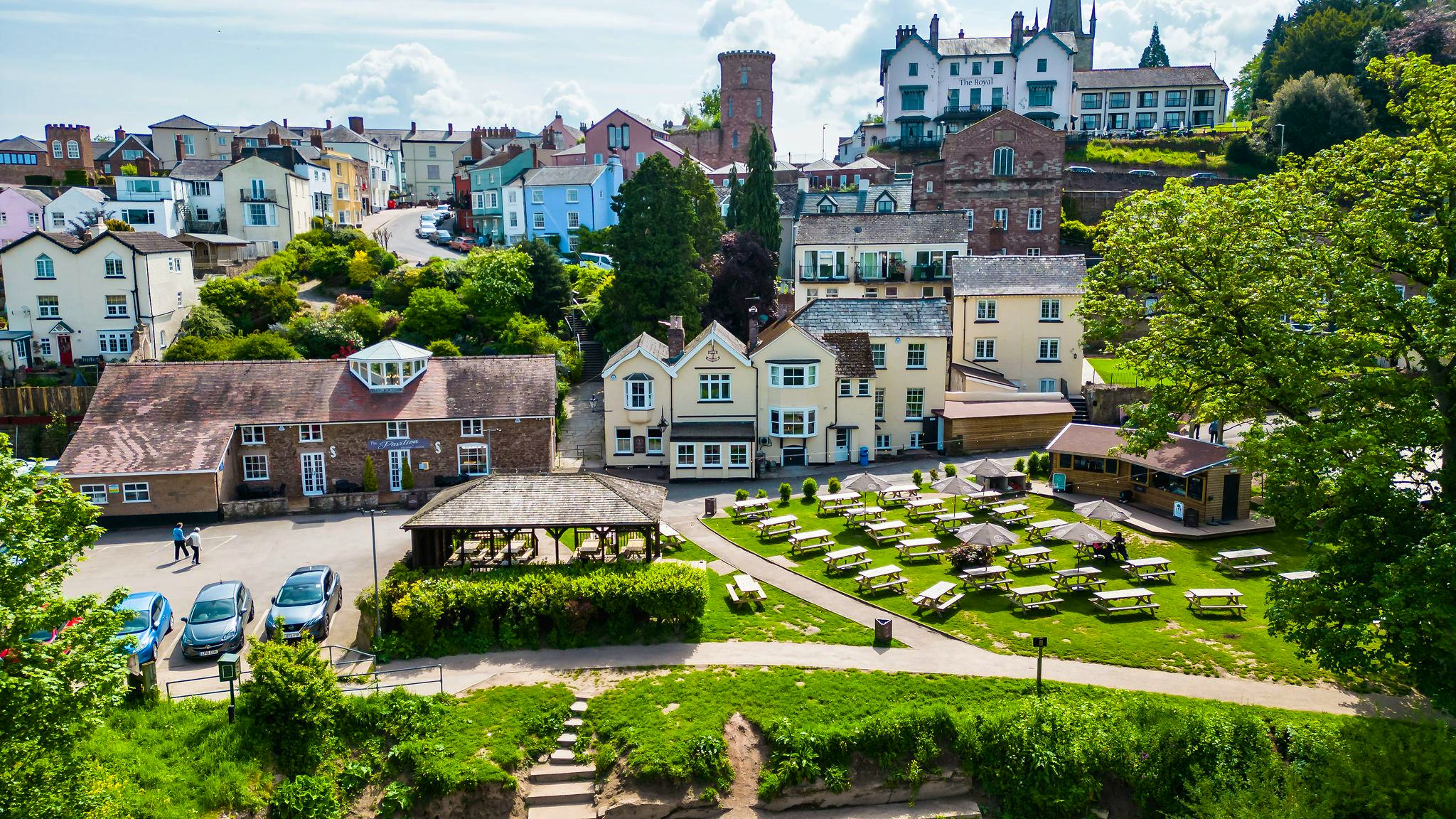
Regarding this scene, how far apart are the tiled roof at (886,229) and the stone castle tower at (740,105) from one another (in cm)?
3519

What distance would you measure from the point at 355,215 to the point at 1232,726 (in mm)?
81985

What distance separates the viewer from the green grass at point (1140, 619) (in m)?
25.4

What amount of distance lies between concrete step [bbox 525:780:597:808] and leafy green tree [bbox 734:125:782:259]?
47.2 meters

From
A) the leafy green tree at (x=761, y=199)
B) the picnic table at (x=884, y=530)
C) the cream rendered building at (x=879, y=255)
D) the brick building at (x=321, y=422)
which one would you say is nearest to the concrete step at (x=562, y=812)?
the picnic table at (x=884, y=530)

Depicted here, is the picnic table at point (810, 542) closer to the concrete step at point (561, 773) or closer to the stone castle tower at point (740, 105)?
the concrete step at point (561, 773)

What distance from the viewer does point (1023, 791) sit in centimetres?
2225

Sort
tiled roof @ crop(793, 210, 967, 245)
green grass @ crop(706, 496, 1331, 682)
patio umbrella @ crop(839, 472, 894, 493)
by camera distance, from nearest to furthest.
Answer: green grass @ crop(706, 496, 1331, 682) → patio umbrella @ crop(839, 472, 894, 493) → tiled roof @ crop(793, 210, 967, 245)

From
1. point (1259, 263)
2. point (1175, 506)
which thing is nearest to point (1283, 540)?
point (1175, 506)

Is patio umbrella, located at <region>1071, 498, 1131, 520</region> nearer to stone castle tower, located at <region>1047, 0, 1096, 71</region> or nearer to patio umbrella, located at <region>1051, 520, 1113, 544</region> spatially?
patio umbrella, located at <region>1051, 520, 1113, 544</region>

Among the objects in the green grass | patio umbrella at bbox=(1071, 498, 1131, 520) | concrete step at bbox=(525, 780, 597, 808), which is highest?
patio umbrella at bbox=(1071, 498, 1131, 520)

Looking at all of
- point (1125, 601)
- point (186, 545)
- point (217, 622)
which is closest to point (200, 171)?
point (186, 545)

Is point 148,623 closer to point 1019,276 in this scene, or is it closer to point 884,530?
point 884,530

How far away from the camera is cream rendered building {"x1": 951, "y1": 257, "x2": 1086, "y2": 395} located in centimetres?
5169

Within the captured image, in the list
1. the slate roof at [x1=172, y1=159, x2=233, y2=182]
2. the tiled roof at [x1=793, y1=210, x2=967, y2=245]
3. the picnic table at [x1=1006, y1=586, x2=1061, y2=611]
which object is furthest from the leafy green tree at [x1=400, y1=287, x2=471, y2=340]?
the picnic table at [x1=1006, y1=586, x2=1061, y2=611]
